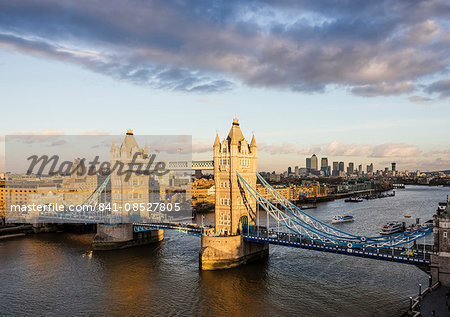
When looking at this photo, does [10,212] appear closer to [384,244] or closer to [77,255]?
[77,255]

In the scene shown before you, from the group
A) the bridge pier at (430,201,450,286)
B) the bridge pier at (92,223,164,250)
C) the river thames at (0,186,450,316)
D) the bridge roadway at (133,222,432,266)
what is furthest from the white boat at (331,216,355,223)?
the bridge pier at (430,201,450,286)

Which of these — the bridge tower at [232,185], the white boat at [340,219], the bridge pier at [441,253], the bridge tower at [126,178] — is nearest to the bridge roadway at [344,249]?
the bridge pier at [441,253]

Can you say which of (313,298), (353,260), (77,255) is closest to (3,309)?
(77,255)

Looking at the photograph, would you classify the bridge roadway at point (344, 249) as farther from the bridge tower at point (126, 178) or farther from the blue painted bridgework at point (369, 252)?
the bridge tower at point (126, 178)

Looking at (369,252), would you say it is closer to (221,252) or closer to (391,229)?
(221,252)

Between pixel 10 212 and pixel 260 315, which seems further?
pixel 10 212

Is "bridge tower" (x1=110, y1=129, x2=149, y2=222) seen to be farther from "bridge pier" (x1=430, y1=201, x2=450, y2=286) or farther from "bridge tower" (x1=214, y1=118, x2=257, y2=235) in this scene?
"bridge pier" (x1=430, y1=201, x2=450, y2=286)

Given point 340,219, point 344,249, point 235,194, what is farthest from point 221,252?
point 340,219
